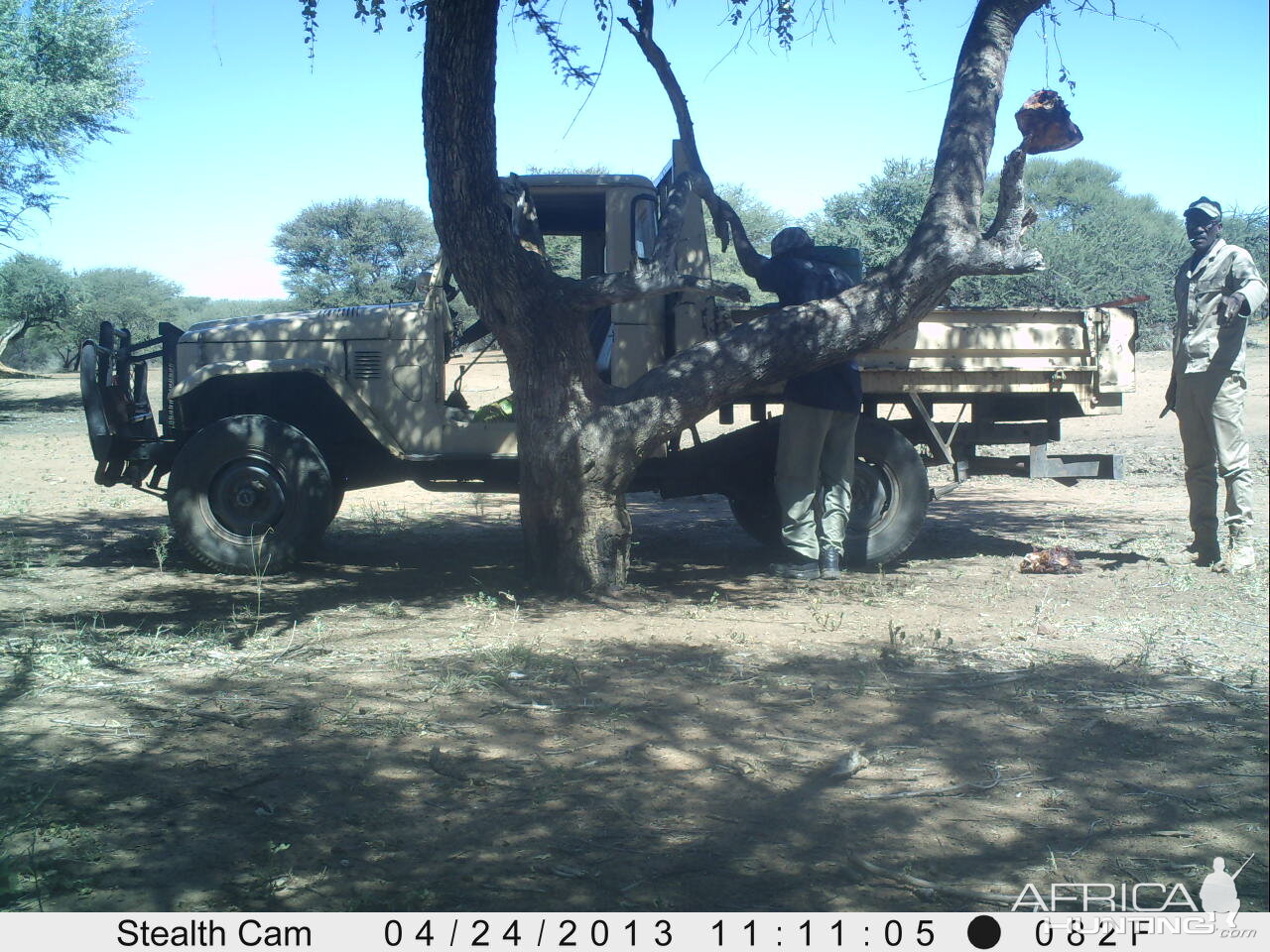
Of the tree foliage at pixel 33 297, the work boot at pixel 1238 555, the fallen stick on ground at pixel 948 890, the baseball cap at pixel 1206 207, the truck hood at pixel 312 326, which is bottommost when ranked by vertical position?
the fallen stick on ground at pixel 948 890

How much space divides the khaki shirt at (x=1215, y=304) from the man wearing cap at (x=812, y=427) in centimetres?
212

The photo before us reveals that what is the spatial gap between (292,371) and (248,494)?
2.67 feet

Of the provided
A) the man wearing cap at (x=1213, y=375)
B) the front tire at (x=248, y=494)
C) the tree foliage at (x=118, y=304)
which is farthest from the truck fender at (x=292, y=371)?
the tree foliage at (x=118, y=304)

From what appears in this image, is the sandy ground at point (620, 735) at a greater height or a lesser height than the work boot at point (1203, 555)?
lesser

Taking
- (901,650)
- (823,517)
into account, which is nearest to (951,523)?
(823,517)

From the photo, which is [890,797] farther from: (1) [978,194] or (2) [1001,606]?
(1) [978,194]

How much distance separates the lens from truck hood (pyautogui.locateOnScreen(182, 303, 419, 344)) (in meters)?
6.85

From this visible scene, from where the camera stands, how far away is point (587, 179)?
659cm

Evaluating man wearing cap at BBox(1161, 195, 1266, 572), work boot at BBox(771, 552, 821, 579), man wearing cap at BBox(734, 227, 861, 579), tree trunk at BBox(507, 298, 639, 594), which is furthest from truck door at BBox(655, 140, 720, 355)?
man wearing cap at BBox(1161, 195, 1266, 572)

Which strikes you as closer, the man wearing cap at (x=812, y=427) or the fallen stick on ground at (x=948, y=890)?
the fallen stick on ground at (x=948, y=890)

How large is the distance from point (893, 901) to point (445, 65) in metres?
4.50

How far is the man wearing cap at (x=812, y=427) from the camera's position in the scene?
632cm
